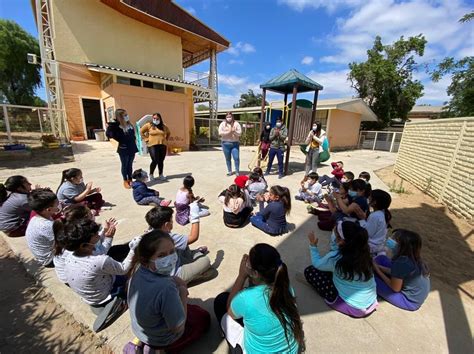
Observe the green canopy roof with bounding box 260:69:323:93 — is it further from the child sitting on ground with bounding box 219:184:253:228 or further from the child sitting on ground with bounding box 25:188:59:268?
the child sitting on ground with bounding box 25:188:59:268

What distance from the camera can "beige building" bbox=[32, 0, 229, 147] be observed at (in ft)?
34.0

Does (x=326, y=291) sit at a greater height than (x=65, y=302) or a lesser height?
greater

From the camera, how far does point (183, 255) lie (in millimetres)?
2410

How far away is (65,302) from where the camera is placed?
2012 mm

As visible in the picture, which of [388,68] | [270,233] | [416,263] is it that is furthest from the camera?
[388,68]

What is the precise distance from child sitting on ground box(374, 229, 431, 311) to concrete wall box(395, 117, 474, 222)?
3453mm

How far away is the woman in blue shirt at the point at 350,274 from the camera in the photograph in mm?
1821

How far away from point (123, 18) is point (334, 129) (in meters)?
14.5

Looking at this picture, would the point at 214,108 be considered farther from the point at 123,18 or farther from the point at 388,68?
the point at 388,68

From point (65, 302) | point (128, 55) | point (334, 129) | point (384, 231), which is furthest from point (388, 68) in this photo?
point (65, 302)

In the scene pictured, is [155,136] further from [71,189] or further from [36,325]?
[36,325]

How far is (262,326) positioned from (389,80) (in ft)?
77.4

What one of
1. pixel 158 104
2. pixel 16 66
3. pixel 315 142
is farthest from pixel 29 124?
pixel 16 66

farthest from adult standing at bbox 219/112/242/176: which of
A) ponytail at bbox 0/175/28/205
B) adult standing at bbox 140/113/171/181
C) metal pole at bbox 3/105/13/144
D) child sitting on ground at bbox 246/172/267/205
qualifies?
metal pole at bbox 3/105/13/144
